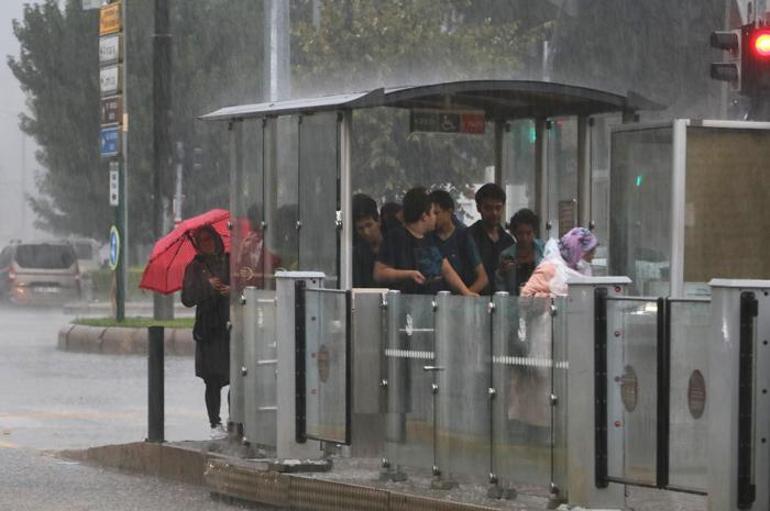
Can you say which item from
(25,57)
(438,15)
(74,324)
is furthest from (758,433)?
(25,57)

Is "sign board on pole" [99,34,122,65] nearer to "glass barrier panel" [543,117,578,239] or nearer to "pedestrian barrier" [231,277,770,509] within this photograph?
"glass barrier panel" [543,117,578,239]

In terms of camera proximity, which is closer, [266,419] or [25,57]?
[266,419]

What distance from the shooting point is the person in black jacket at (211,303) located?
14.2 meters

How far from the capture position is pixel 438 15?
3956 centimetres

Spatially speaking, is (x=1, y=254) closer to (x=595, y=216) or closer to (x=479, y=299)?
(x=595, y=216)

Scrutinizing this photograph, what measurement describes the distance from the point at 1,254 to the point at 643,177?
3357cm

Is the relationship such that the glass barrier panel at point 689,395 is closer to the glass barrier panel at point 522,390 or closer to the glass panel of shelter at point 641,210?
the glass barrier panel at point 522,390

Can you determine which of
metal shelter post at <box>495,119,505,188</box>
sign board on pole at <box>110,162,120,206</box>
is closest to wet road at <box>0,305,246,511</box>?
sign board on pole at <box>110,162,120,206</box>

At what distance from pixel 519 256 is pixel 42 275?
31.0 metres

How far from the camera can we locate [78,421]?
1753cm

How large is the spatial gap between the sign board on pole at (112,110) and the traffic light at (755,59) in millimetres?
12816

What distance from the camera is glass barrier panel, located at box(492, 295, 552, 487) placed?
9531 millimetres

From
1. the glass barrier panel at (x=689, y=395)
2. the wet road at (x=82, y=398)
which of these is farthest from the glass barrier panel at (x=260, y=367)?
the glass barrier panel at (x=689, y=395)

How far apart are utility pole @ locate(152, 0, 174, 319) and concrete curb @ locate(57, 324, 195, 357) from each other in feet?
6.97
